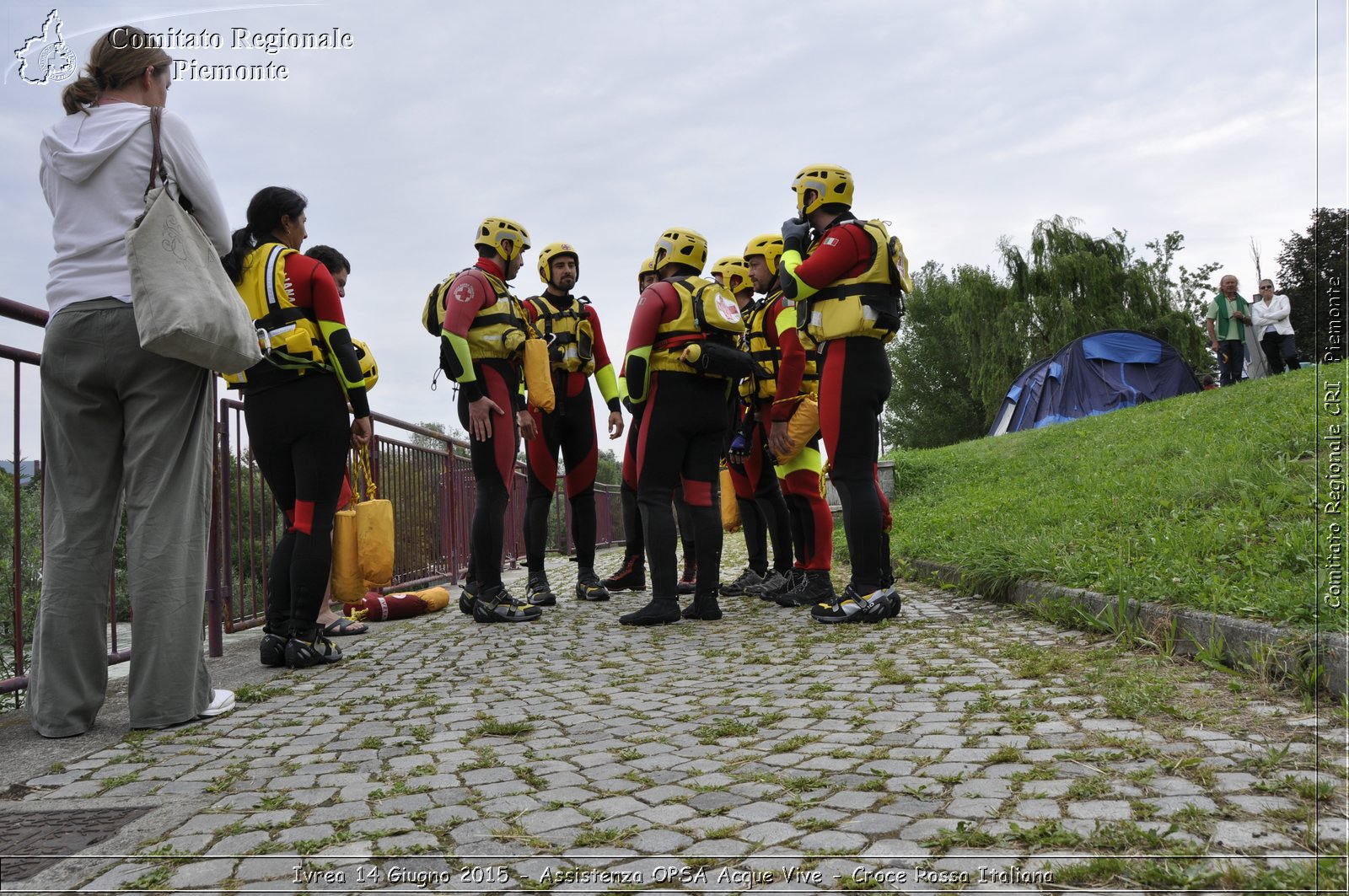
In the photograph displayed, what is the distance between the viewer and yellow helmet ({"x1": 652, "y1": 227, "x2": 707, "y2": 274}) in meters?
6.14

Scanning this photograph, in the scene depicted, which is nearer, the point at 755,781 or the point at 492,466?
the point at 755,781

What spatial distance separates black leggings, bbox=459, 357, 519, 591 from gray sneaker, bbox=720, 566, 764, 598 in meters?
2.16

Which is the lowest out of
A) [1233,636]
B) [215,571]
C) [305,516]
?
[1233,636]

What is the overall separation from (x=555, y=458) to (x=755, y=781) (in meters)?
4.78

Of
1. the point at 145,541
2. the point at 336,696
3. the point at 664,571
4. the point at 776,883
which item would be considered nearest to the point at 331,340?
the point at 145,541

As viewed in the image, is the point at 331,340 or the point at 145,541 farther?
the point at 331,340

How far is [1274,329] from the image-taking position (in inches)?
631

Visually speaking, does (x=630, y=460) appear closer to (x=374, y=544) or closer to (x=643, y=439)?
(x=643, y=439)

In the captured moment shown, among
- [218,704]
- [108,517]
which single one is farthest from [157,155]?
[218,704]

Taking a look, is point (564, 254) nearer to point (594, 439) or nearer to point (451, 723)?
point (594, 439)

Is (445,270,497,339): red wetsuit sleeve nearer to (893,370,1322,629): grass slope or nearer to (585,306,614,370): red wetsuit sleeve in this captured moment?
(585,306,614,370): red wetsuit sleeve

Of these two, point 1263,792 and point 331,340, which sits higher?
point 331,340

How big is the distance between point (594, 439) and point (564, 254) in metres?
1.47

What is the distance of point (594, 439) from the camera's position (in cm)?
726
